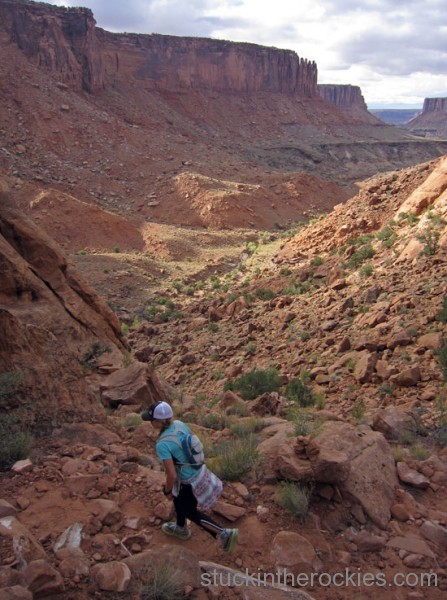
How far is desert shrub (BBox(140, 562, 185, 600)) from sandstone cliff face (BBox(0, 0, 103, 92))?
52.7m

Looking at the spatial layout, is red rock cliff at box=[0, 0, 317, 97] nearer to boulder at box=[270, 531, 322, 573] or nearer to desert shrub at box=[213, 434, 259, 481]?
desert shrub at box=[213, 434, 259, 481]

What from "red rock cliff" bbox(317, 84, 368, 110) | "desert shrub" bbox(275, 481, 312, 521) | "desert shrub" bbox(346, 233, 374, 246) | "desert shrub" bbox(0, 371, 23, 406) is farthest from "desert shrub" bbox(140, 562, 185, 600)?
"red rock cliff" bbox(317, 84, 368, 110)

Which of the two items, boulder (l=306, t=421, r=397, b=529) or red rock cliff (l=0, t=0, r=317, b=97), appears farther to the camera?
red rock cliff (l=0, t=0, r=317, b=97)

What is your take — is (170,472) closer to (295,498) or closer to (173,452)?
(173,452)

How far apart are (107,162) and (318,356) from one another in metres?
32.7

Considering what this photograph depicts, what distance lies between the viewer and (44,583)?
3496 millimetres

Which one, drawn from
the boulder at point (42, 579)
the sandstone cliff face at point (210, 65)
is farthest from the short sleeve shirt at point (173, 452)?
the sandstone cliff face at point (210, 65)

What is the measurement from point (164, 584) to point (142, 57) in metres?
72.2

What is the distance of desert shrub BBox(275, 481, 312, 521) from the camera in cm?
496

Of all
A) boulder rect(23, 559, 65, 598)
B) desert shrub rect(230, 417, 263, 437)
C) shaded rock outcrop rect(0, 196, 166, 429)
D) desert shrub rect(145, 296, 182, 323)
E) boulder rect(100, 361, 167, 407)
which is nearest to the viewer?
boulder rect(23, 559, 65, 598)

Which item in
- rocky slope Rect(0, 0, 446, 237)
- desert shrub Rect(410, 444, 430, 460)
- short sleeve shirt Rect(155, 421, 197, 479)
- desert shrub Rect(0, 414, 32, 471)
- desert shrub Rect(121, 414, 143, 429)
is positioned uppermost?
rocky slope Rect(0, 0, 446, 237)

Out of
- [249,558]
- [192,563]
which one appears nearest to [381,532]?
[249,558]

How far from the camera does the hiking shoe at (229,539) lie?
177 inches

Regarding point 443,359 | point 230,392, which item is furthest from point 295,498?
point 443,359
